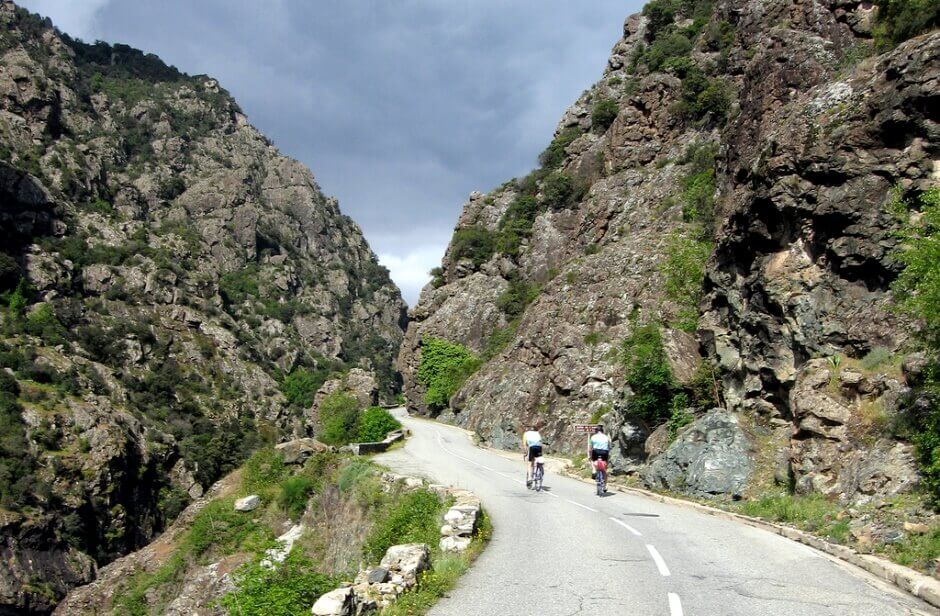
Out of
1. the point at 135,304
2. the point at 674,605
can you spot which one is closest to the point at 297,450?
the point at 674,605

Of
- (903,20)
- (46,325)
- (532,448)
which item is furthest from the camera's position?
(46,325)

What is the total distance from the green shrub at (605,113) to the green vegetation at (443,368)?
29.4m

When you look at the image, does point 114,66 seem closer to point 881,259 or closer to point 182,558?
point 182,558

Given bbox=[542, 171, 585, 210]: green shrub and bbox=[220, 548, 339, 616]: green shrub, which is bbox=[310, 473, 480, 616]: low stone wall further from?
bbox=[542, 171, 585, 210]: green shrub

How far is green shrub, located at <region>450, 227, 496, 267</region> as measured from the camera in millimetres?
77438

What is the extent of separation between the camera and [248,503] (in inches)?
1066

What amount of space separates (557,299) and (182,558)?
102ft

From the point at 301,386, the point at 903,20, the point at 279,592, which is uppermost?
the point at 903,20

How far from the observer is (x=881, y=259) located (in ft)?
54.7

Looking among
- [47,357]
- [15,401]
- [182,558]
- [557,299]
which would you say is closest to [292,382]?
[47,357]

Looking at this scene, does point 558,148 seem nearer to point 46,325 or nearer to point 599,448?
point 599,448

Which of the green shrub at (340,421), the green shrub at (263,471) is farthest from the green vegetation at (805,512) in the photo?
the green shrub at (340,421)

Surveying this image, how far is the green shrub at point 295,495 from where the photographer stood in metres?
24.4

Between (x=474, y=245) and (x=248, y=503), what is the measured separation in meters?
55.9
